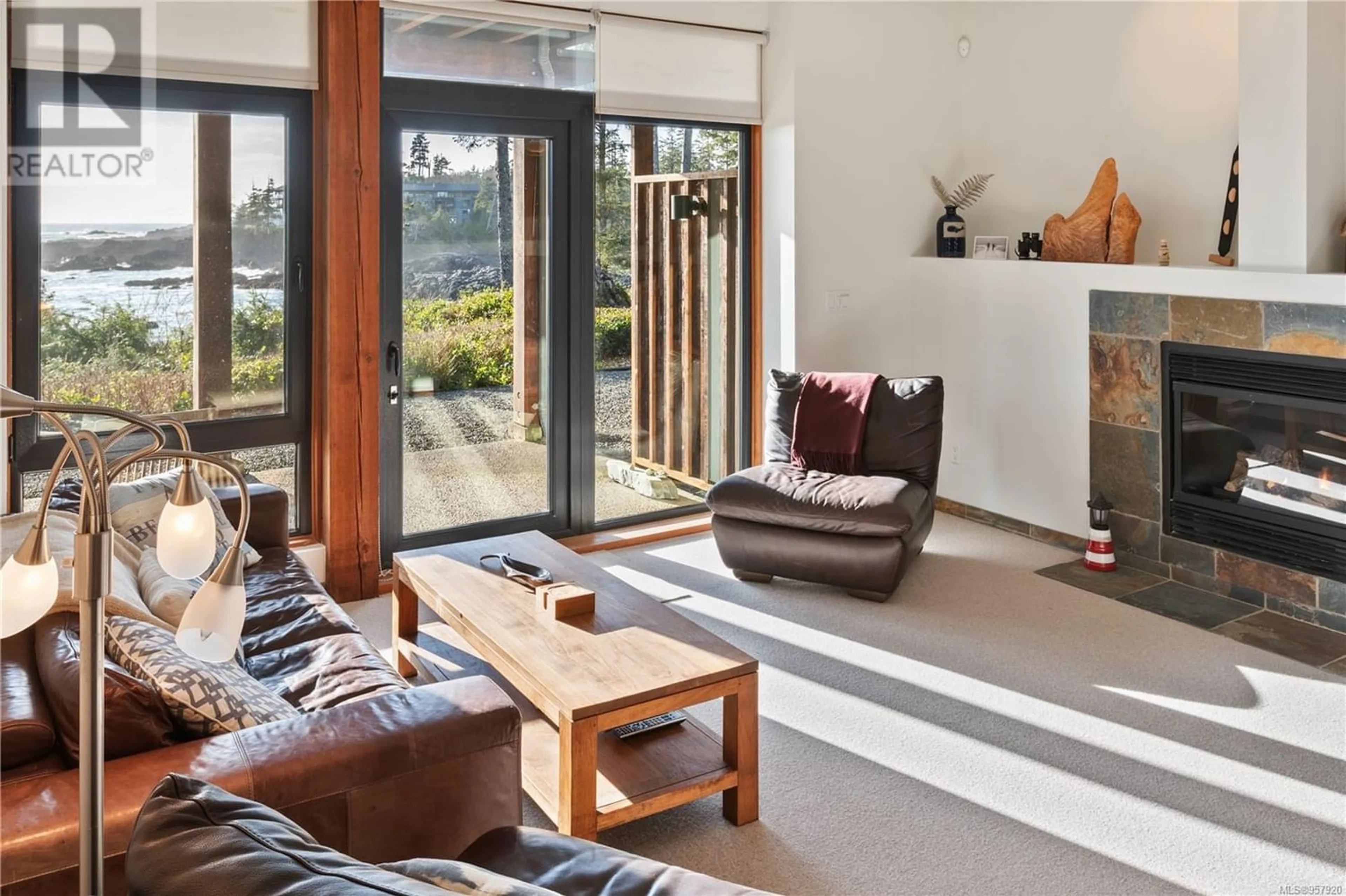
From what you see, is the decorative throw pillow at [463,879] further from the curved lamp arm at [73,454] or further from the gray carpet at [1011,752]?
the gray carpet at [1011,752]

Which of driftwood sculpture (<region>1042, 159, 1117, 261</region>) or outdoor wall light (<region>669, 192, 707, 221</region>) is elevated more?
outdoor wall light (<region>669, 192, 707, 221</region>)

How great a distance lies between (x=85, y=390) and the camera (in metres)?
4.04

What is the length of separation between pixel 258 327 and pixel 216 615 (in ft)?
10.8

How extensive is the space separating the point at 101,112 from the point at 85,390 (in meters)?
1.01

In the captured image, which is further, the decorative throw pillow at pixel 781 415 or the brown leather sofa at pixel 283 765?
the decorative throw pillow at pixel 781 415

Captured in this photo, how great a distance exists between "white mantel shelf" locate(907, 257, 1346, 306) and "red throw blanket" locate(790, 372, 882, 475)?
966 mm

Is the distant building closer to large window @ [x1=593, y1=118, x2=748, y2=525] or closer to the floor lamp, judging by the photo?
large window @ [x1=593, y1=118, x2=748, y2=525]

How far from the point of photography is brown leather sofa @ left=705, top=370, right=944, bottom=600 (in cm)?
436

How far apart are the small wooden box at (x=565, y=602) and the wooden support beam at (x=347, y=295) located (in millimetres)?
1656

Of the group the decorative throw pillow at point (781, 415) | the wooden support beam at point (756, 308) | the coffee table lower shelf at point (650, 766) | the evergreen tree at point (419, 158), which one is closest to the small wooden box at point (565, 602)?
the coffee table lower shelf at point (650, 766)

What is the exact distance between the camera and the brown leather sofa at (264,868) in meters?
1.17

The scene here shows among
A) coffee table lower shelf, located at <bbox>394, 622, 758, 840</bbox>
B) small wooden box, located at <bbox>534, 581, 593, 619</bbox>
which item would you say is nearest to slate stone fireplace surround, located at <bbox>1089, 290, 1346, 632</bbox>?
coffee table lower shelf, located at <bbox>394, 622, 758, 840</bbox>

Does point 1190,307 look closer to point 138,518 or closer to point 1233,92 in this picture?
point 1233,92

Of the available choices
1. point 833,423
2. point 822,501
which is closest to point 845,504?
point 822,501
